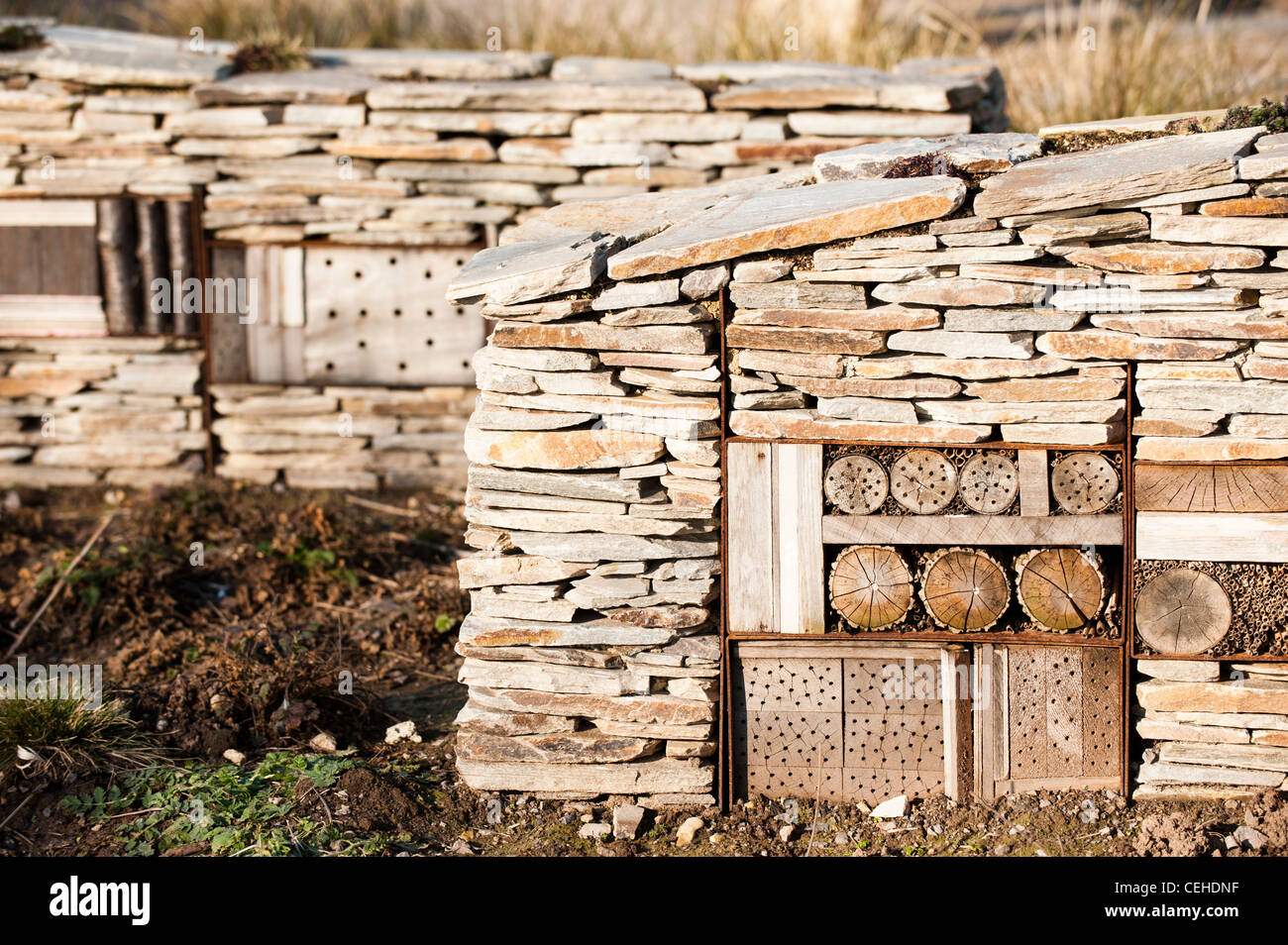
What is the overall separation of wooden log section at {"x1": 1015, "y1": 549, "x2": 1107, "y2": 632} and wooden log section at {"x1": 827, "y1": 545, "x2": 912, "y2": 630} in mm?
435

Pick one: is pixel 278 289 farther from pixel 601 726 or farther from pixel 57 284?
pixel 601 726

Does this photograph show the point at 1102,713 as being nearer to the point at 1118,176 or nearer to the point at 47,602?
the point at 1118,176

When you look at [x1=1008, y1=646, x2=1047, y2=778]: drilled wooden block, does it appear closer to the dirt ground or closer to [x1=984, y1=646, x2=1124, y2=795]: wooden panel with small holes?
[x1=984, y1=646, x2=1124, y2=795]: wooden panel with small holes

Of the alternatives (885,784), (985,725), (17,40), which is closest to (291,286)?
(17,40)

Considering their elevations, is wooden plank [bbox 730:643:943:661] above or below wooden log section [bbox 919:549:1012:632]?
below

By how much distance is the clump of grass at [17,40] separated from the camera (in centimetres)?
745

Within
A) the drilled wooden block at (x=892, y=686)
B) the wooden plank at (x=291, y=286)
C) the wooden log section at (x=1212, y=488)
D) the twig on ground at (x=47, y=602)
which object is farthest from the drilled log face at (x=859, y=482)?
the wooden plank at (x=291, y=286)

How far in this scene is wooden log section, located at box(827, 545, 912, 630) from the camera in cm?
431

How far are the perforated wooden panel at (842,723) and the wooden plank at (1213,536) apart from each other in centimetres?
85

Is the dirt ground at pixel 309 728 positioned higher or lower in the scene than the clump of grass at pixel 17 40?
lower

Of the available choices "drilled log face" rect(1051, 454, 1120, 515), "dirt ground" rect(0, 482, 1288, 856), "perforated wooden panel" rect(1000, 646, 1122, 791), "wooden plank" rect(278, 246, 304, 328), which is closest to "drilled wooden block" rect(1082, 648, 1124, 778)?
"perforated wooden panel" rect(1000, 646, 1122, 791)

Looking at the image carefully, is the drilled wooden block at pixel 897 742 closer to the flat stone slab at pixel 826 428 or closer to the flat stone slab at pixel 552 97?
the flat stone slab at pixel 826 428

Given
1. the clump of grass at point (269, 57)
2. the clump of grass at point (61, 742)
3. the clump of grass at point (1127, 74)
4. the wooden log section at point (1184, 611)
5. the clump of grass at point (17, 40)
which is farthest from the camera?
the clump of grass at point (1127, 74)

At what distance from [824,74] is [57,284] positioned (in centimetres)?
491
